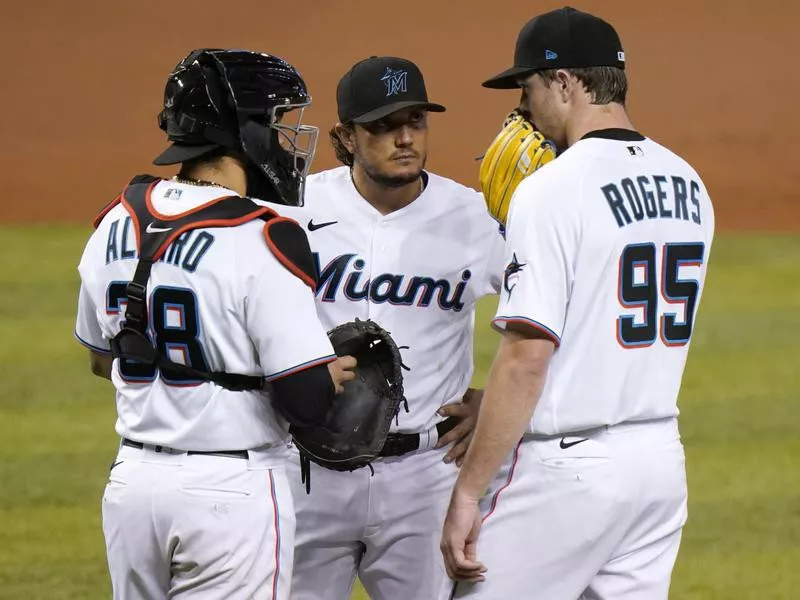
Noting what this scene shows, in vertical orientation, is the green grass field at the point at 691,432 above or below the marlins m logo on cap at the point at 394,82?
below

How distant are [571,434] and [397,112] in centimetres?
121

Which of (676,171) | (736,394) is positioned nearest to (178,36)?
(736,394)

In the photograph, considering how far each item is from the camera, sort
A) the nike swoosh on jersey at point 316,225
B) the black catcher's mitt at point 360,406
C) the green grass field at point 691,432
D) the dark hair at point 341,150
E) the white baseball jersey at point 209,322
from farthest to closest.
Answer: the green grass field at point 691,432 < the dark hair at point 341,150 < the nike swoosh on jersey at point 316,225 < the black catcher's mitt at point 360,406 < the white baseball jersey at point 209,322

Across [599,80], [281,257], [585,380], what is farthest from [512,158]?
[281,257]

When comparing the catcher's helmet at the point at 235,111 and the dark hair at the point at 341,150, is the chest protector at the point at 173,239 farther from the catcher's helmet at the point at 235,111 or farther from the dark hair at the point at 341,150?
the dark hair at the point at 341,150

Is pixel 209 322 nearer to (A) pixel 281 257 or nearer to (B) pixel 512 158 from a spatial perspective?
(A) pixel 281 257

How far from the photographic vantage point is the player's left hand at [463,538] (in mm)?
2869

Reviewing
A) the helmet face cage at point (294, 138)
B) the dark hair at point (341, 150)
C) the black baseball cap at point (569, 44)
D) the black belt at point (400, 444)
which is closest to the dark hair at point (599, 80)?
the black baseball cap at point (569, 44)

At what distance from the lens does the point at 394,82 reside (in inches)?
142

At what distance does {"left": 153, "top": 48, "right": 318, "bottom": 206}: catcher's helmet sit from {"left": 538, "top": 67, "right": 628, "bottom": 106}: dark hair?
630mm

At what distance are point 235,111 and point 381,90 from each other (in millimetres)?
804

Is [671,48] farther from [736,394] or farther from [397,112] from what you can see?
[397,112]

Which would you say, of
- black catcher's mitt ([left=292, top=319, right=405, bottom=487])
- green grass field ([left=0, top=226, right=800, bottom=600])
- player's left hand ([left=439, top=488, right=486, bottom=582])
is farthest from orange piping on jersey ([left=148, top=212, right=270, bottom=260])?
green grass field ([left=0, top=226, right=800, bottom=600])

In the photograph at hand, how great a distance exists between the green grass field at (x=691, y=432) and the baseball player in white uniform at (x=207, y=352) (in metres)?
2.40
